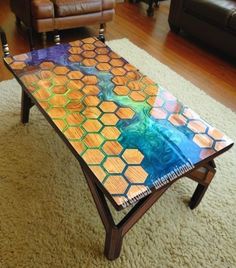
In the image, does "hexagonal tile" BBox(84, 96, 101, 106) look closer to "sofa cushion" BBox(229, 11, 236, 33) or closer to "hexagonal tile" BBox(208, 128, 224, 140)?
"hexagonal tile" BBox(208, 128, 224, 140)

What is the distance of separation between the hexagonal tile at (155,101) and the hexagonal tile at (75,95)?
0.31m

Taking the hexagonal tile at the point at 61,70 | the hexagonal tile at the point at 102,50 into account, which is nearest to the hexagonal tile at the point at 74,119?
the hexagonal tile at the point at 61,70

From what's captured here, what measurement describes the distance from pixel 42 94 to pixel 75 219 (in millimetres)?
579

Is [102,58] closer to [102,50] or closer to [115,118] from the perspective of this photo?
[102,50]

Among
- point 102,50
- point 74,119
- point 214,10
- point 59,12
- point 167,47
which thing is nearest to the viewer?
point 74,119

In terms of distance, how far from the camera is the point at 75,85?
1.37 meters

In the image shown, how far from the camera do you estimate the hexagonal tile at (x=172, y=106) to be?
1288 mm

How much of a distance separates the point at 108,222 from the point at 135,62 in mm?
1685

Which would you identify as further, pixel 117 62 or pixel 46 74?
pixel 117 62

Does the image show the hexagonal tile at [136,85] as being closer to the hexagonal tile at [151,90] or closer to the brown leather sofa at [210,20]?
the hexagonal tile at [151,90]

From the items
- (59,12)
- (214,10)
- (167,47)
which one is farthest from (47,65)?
(214,10)

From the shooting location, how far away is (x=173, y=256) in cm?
120

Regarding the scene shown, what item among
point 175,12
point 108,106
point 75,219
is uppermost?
point 108,106

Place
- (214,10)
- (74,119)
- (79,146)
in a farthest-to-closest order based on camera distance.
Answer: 1. (214,10)
2. (74,119)
3. (79,146)
